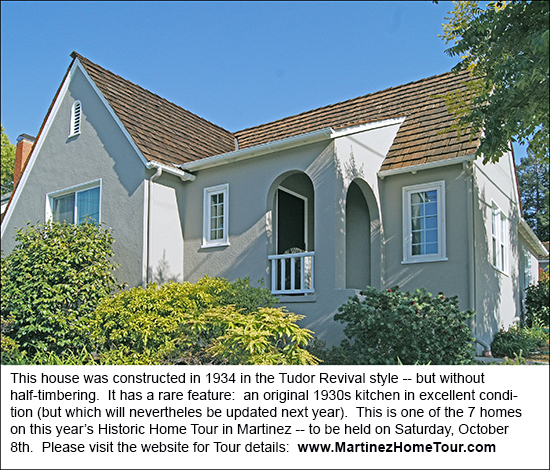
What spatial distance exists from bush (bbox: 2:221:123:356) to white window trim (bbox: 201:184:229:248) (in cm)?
243

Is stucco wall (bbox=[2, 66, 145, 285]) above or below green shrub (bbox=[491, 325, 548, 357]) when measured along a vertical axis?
above

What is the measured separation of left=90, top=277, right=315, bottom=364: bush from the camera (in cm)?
693

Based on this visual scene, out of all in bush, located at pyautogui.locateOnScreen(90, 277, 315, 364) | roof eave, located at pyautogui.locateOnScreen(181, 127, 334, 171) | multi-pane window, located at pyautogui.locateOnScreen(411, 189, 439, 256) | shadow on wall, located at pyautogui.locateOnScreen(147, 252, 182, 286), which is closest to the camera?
bush, located at pyautogui.locateOnScreen(90, 277, 315, 364)

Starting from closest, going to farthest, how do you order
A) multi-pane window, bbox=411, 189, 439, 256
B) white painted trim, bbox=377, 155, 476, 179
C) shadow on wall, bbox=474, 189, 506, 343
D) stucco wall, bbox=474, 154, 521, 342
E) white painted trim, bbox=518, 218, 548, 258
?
white painted trim, bbox=377, 155, 476, 179 → shadow on wall, bbox=474, 189, 506, 343 → stucco wall, bbox=474, 154, 521, 342 → multi-pane window, bbox=411, 189, 439, 256 → white painted trim, bbox=518, 218, 548, 258

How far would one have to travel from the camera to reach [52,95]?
13852mm

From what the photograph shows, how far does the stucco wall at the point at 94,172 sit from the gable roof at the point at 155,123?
0.32 m

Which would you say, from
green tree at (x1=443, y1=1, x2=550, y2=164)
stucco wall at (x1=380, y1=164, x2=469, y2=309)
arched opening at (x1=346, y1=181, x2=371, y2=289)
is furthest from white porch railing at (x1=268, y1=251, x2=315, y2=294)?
green tree at (x1=443, y1=1, x2=550, y2=164)

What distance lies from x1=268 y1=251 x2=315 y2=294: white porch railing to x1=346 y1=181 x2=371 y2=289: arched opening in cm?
187

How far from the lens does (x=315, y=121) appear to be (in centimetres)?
1459

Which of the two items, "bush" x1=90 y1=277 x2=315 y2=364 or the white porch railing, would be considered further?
the white porch railing

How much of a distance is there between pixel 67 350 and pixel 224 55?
7.43m

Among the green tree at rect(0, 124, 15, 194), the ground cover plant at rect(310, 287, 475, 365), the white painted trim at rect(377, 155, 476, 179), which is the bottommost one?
the ground cover plant at rect(310, 287, 475, 365)

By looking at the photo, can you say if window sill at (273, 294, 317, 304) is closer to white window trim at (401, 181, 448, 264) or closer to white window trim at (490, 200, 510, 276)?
white window trim at (401, 181, 448, 264)

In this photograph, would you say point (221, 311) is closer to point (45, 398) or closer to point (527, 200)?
point (45, 398)
